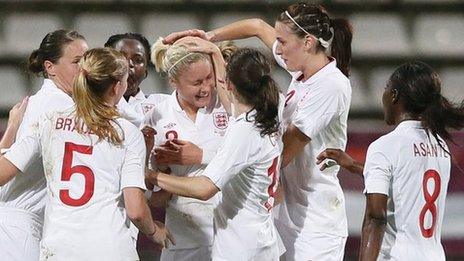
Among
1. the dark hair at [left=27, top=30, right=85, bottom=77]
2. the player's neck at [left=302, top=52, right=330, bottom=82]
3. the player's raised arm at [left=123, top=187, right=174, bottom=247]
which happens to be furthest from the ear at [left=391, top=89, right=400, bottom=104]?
the dark hair at [left=27, top=30, right=85, bottom=77]

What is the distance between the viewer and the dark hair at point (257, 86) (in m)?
3.71

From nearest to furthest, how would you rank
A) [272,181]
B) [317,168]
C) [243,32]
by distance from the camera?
[272,181] < [317,168] < [243,32]

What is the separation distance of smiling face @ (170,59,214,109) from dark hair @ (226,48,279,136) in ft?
1.01

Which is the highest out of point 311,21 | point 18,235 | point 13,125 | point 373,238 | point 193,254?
point 311,21

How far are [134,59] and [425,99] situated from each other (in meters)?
1.67

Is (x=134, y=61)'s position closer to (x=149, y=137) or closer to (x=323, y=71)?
(x=149, y=137)

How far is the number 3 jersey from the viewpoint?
354 centimetres

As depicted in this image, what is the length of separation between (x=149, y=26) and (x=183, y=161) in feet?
11.7

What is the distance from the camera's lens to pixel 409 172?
354 centimetres

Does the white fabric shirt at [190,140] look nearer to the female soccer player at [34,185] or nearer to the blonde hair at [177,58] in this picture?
the blonde hair at [177,58]

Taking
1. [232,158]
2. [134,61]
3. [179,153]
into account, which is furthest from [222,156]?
[134,61]

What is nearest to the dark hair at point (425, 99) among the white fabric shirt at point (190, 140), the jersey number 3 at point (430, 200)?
the jersey number 3 at point (430, 200)

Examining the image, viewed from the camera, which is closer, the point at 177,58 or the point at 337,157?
the point at 337,157

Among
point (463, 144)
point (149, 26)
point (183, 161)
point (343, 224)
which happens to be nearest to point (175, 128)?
point (183, 161)
